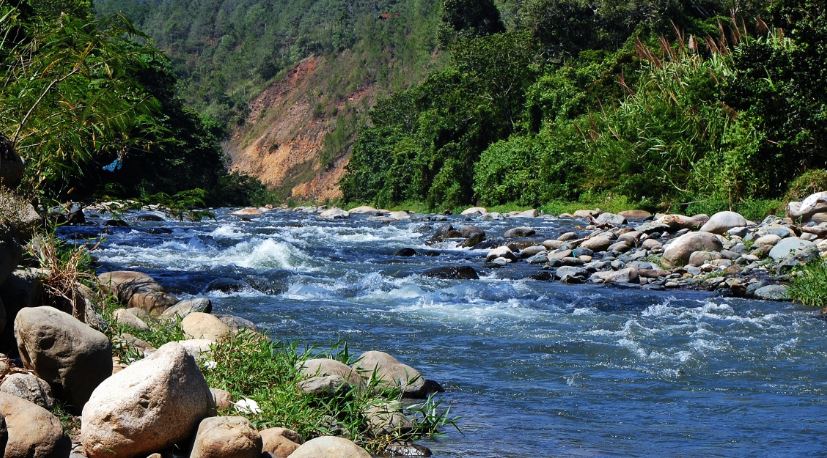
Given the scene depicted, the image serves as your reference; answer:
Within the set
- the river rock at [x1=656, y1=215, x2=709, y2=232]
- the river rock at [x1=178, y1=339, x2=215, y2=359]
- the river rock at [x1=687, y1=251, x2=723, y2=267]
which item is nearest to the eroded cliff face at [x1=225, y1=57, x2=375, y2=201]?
the river rock at [x1=656, y1=215, x2=709, y2=232]

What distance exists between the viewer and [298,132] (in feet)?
278

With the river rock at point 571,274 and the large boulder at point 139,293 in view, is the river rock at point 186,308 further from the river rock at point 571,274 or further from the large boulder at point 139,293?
the river rock at point 571,274

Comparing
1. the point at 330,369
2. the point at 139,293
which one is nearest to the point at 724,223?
the point at 139,293

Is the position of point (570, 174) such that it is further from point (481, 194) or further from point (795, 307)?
point (795, 307)

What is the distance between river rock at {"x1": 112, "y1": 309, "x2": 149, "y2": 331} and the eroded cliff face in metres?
65.5

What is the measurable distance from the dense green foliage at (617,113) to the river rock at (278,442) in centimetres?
1295

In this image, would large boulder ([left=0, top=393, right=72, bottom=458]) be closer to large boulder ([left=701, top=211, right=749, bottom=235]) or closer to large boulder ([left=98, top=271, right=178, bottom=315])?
large boulder ([left=98, top=271, right=178, bottom=315])

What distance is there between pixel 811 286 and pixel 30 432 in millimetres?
8712

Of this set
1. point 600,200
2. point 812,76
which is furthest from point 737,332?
point 600,200

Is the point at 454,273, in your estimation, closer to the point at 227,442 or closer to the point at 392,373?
the point at 392,373

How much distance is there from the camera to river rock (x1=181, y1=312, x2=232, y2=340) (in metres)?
6.13

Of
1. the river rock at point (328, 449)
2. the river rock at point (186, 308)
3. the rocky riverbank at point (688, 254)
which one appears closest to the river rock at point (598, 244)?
the rocky riverbank at point (688, 254)

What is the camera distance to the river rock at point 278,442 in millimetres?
4234

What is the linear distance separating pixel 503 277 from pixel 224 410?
8780mm
